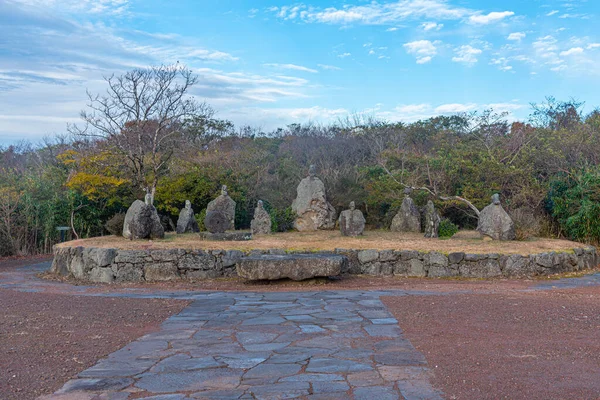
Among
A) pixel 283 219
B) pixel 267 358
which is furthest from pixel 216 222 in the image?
pixel 267 358

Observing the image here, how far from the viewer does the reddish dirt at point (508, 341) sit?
538 cm

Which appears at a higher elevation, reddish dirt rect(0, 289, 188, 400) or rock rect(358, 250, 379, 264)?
rock rect(358, 250, 379, 264)

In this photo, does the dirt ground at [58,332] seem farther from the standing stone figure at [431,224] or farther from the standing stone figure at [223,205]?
the standing stone figure at [431,224]

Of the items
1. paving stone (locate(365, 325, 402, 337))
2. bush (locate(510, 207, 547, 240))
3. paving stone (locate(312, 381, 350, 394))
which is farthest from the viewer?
bush (locate(510, 207, 547, 240))

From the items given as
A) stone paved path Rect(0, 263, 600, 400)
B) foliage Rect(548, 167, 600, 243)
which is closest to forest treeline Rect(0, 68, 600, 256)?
foliage Rect(548, 167, 600, 243)

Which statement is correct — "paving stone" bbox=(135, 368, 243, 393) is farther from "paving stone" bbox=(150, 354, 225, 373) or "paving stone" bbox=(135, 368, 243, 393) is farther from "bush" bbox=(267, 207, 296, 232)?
"bush" bbox=(267, 207, 296, 232)

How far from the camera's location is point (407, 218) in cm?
1811

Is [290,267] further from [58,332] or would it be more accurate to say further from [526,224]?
[526,224]

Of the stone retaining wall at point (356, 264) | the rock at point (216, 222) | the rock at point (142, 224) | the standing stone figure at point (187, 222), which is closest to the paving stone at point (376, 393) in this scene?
the stone retaining wall at point (356, 264)

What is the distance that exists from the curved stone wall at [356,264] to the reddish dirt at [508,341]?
2597 millimetres

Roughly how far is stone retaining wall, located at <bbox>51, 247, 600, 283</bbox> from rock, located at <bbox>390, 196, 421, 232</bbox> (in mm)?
4534

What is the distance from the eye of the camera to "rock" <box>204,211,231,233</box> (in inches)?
644

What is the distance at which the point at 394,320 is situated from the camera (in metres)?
8.43

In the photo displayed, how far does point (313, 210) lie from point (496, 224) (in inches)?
226
